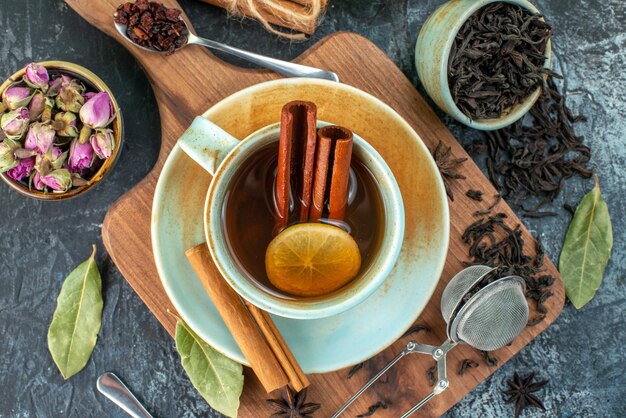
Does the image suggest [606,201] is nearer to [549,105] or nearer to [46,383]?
[549,105]

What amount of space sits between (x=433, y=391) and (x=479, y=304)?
0.23 metres

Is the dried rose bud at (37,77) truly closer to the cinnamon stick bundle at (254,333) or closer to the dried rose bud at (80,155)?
the dried rose bud at (80,155)

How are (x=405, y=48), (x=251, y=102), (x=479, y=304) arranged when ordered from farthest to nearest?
(x=405, y=48)
(x=479, y=304)
(x=251, y=102)

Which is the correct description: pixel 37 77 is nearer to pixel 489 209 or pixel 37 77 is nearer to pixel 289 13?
pixel 289 13

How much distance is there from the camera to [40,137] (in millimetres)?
1284

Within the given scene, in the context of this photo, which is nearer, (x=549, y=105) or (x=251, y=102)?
(x=251, y=102)

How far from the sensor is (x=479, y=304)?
129 cm

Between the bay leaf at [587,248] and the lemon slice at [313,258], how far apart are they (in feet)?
2.28

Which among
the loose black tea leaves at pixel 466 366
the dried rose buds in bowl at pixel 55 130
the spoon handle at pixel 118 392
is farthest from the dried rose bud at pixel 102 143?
the loose black tea leaves at pixel 466 366

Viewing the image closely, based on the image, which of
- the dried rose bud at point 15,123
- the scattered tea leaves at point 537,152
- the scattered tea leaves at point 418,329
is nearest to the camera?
the dried rose bud at point 15,123

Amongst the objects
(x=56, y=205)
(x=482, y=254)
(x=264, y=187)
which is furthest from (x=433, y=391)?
(x=56, y=205)

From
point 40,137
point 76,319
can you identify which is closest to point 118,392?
point 76,319

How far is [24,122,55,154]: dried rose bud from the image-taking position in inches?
50.6

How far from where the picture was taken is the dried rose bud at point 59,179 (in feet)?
4.25
